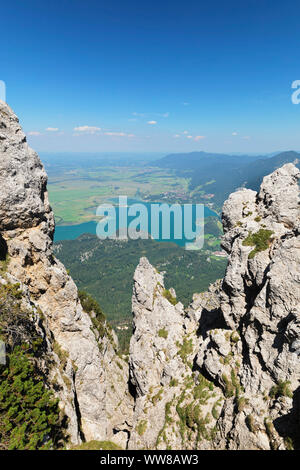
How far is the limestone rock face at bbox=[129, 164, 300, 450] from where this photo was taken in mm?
16625

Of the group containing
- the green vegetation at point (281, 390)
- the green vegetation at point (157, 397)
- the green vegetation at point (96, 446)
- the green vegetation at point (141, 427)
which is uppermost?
the green vegetation at point (281, 390)

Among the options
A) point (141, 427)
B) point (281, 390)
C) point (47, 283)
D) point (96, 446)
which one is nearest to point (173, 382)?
point (141, 427)

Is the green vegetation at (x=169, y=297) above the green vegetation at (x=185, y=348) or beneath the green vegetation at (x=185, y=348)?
above

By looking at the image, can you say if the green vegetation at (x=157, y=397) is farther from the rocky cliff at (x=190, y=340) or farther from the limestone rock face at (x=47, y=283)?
the limestone rock face at (x=47, y=283)

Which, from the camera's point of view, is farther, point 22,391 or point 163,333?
point 163,333

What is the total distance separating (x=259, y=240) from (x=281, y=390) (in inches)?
488

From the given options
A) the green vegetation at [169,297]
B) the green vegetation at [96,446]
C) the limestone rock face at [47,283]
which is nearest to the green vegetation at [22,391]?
the green vegetation at [96,446]

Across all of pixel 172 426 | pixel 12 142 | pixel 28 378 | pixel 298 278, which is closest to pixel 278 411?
pixel 298 278

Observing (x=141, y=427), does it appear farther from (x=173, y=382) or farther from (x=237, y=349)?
(x=237, y=349)

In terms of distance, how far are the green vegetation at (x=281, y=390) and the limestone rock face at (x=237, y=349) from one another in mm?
63

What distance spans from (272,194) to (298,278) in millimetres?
10545

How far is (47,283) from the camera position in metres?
25.3

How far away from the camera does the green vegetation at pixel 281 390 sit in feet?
52.2

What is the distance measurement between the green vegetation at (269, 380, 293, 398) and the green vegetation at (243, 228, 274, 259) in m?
10.5
